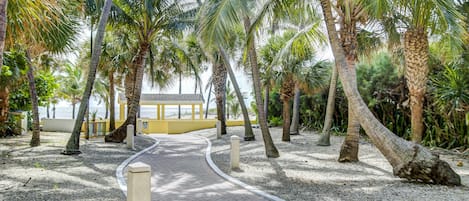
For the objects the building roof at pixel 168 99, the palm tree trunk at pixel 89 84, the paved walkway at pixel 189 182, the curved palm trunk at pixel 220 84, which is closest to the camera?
the paved walkway at pixel 189 182

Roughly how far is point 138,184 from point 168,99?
2794cm

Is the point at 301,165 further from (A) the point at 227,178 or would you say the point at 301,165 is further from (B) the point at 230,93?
(B) the point at 230,93

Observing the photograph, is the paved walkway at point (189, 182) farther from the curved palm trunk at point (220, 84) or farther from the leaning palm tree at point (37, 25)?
the curved palm trunk at point (220, 84)

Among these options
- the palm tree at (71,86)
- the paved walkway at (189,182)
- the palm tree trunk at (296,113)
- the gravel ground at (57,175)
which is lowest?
the paved walkway at (189,182)

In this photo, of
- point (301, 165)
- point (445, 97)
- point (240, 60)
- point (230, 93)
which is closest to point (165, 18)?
point (240, 60)

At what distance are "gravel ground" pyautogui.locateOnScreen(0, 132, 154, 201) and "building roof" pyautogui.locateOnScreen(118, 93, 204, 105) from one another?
18.8m

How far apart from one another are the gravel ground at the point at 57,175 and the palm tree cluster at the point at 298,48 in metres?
1.20

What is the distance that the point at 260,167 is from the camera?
9.95 meters

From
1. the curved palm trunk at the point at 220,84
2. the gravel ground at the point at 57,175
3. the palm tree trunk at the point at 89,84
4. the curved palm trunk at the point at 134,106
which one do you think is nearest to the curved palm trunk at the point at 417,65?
the gravel ground at the point at 57,175

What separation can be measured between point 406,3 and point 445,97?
17.9ft

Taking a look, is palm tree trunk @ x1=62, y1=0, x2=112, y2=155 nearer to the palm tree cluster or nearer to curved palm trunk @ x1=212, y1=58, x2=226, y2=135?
the palm tree cluster

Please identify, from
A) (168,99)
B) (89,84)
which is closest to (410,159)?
(89,84)

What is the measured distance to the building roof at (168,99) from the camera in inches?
1230

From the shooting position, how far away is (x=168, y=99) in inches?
1264
